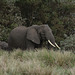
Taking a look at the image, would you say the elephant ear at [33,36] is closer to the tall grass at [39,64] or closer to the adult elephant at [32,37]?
the adult elephant at [32,37]

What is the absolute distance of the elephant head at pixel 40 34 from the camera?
477 inches

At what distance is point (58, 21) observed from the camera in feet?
64.9

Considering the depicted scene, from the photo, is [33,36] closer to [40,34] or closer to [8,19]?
[40,34]

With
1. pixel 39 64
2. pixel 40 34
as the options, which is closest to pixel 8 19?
pixel 40 34

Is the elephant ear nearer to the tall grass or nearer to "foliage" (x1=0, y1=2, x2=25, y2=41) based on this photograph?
the tall grass

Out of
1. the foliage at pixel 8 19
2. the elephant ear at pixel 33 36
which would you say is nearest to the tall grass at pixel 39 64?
the elephant ear at pixel 33 36

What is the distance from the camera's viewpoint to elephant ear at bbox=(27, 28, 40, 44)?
1227 centimetres

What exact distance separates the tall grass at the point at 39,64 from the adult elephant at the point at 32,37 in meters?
2.36

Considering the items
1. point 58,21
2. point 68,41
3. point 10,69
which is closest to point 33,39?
point 68,41

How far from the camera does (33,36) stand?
12383mm

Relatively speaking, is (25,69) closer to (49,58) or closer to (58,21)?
(49,58)

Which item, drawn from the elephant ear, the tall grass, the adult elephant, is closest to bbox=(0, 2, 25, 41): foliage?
the adult elephant

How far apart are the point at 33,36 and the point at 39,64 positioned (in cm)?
551

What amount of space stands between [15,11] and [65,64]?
1108cm
